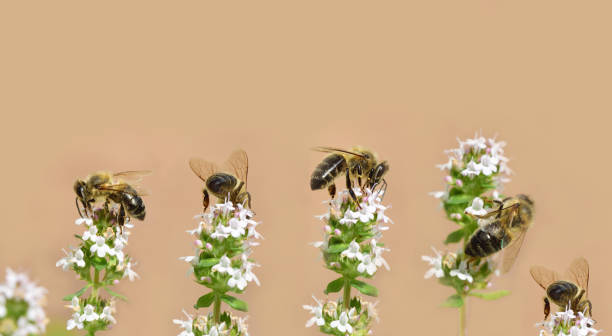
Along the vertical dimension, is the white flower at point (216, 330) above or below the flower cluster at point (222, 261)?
below

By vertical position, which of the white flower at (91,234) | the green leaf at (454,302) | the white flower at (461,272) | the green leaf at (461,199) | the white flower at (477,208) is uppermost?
the green leaf at (461,199)

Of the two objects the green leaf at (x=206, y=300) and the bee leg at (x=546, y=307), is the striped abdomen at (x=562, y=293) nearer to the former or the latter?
the bee leg at (x=546, y=307)

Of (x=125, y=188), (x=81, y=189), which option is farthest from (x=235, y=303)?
(x=81, y=189)

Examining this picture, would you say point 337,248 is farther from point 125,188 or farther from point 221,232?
point 125,188

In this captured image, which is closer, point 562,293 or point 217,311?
point 217,311

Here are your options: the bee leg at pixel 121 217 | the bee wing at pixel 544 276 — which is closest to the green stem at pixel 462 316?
the bee wing at pixel 544 276

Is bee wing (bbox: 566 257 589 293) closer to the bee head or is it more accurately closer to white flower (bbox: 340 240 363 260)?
white flower (bbox: 340 240 363 260)

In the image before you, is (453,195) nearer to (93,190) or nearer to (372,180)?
(372,180)

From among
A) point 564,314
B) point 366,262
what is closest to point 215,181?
point 366,262
